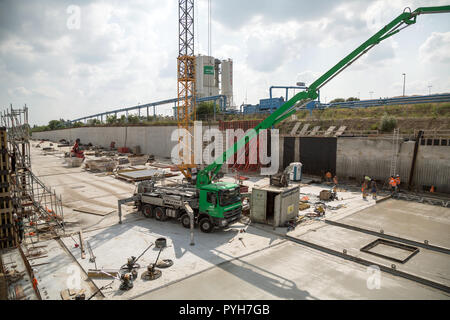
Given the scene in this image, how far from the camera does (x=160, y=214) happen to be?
569 inches

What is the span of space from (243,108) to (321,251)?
2936 cm

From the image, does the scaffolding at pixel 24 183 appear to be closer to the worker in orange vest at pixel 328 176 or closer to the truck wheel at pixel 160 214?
the truck wheel at pixel 160 214

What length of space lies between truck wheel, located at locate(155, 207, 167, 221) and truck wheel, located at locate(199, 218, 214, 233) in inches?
95.3

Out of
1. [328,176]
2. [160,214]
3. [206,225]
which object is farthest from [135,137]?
[206,225]

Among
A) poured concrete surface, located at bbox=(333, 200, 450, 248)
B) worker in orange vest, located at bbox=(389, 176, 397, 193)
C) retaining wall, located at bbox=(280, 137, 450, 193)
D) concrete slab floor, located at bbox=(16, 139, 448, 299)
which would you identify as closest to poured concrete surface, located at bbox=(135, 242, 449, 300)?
concrete slab floor, located at bbox=(16, 139, 448, 299)

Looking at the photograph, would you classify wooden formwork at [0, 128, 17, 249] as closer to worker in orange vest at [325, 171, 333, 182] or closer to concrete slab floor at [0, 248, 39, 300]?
concrete slab floor at [0, 248, 39, 300]

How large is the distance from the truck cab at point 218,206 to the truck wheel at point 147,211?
10.8 feet

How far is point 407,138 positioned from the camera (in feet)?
69.2

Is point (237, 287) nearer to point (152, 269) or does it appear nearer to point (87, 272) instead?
point (152, 269)

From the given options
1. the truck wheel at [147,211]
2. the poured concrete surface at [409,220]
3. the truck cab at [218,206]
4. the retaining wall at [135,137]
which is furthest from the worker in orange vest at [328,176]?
the retaining wall at [135,137]

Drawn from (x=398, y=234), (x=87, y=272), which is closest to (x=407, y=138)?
(x=398, y=234)

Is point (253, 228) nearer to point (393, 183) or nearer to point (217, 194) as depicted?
point (217, 194)

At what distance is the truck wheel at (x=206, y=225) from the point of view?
12.6 metres
